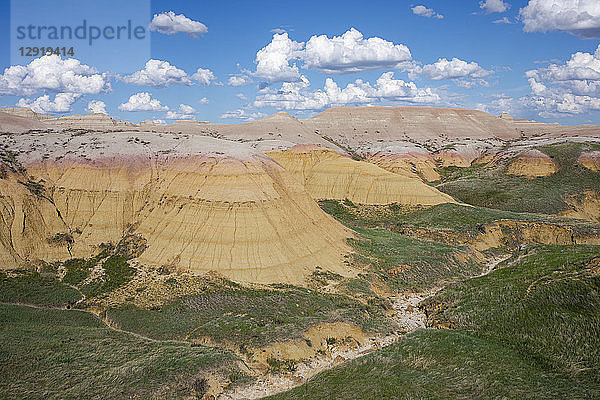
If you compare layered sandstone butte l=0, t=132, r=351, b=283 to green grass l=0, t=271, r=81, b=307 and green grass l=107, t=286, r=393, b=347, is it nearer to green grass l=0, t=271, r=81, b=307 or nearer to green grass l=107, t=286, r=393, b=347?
green grass l=0, t=271, r=81, b=307

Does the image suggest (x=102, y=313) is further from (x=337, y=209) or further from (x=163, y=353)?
(x=337, y=209)

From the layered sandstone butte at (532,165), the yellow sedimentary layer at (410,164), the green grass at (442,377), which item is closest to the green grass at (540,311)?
the green grass at (442,377)

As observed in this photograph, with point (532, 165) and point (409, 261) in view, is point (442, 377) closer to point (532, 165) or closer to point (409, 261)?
point (409, 261)

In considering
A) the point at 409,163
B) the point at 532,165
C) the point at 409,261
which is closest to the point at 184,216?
the point at 409,261

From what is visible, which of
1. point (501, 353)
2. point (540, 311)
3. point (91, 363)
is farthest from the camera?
point (540, 311)

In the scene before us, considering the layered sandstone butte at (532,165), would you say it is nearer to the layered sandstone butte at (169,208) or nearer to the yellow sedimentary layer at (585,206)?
the yellow sedimentary layer at (585,206)

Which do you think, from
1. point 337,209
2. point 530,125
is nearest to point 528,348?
point 337,209
